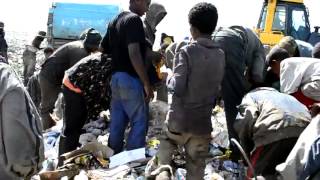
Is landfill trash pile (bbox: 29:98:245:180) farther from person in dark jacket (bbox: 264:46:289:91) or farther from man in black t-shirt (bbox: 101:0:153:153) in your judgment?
person in dark jacket (bbox: 264:46:289:91)

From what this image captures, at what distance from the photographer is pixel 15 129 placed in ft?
7.22

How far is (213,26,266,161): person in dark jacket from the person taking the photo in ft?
17.1

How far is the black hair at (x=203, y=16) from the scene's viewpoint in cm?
402

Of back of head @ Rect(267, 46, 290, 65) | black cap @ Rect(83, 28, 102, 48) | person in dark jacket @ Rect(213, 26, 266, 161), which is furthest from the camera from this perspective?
black cap @ Rect(83, 28, 102, 48)

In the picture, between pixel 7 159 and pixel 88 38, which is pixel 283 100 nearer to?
pixel 7 159

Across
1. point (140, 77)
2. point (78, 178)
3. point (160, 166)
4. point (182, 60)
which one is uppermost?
point (182, 60)

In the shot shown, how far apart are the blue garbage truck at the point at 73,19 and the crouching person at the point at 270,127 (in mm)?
10529

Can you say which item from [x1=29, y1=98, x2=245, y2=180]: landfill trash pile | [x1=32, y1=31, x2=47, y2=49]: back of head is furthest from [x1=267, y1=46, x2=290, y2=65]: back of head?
[x1=32, y1=31, x2=47, y2=49]: back of head

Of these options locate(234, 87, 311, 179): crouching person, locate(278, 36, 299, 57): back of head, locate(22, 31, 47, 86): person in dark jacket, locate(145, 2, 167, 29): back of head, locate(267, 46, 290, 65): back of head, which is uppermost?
locate(145, 2, 167, 29): back of head

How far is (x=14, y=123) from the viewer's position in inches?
86.5

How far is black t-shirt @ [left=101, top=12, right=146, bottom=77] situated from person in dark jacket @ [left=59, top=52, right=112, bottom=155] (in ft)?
0.94

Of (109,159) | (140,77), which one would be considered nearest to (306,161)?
(140,77)

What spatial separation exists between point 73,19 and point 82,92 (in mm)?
9163

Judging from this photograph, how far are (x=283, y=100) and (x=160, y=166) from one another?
1.07 meters
